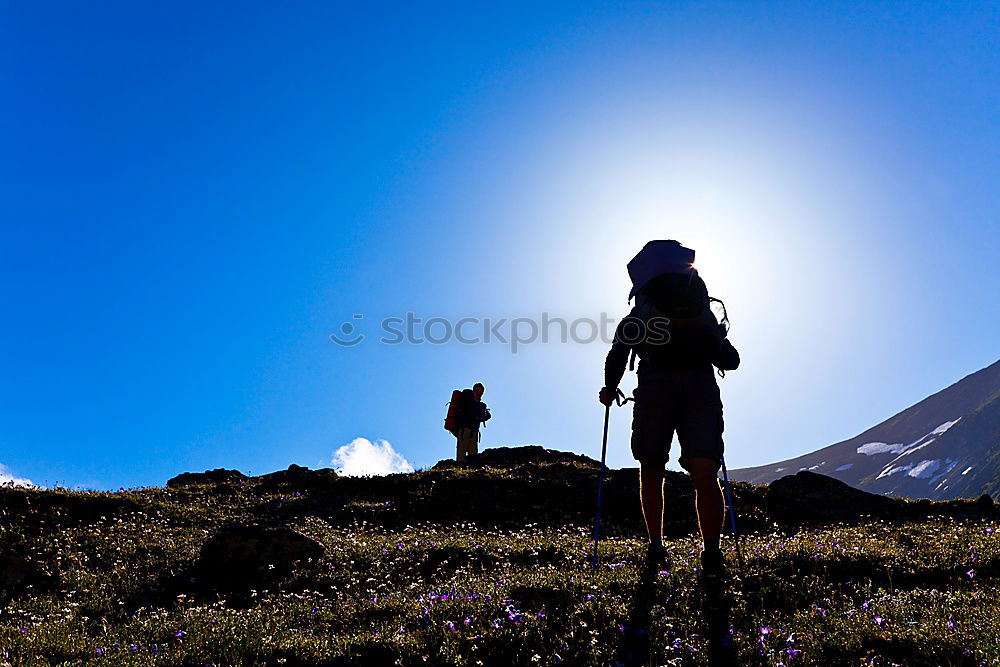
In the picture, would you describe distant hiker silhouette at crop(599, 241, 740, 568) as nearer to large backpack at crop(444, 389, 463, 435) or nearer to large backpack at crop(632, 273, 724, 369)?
large backpack at crop(632, 273, 724, 369)

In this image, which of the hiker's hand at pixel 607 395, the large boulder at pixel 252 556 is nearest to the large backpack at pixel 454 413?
the large boulder at pixel 252 556

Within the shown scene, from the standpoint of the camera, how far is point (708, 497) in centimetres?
668

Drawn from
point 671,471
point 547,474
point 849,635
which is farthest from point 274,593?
point 671,471

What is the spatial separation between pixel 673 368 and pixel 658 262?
47.0 inches

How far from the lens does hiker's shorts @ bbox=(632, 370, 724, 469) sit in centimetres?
694

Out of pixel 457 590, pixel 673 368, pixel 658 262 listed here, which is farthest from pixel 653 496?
pixel 457 590

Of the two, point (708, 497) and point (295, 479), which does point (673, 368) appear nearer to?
point (708, 497)

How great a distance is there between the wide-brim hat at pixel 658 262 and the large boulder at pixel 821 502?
45.8 ft

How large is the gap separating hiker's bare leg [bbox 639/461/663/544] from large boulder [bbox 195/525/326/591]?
6518mm

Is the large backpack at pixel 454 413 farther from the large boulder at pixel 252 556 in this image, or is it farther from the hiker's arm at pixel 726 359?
the hiker's arm at pixel 726 359

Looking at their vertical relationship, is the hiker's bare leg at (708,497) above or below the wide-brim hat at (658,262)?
below

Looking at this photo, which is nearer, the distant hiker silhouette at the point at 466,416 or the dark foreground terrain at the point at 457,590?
the dark foreground terrain at the point at 457,590

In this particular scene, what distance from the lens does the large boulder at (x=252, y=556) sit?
36.5 feet

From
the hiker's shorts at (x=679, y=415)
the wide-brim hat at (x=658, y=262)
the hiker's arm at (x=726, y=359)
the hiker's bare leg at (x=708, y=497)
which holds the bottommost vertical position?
the hiker's bare leg at (x=708, y=497)
